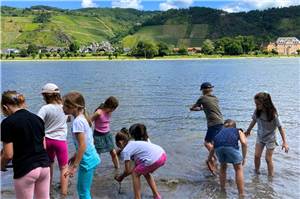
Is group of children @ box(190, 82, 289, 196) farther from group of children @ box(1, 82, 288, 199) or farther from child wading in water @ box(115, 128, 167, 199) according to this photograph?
child wading in water @ box(115, 128, 167, 199)

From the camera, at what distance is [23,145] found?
20.2 feet

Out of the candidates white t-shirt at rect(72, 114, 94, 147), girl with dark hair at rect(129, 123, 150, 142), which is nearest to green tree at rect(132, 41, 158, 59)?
girl with dark hair at rect(129, 123, 150, 142)

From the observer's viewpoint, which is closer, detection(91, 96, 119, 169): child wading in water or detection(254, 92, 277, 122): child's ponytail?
detection(254, 92, 277, 122): child's ponytail

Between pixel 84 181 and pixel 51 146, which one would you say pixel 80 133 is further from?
pixel 51 146

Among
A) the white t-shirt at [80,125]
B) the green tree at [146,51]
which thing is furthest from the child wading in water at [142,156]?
the green tree at [146,51]

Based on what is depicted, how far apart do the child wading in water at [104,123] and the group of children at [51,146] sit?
5.09 feet

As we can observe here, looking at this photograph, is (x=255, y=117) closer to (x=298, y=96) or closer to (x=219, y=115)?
(x=219, y=115)

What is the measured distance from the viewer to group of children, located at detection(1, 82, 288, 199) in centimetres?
621

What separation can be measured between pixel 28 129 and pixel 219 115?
688 cm

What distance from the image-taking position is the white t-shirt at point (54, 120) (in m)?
8.66

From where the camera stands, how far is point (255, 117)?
10914 mm

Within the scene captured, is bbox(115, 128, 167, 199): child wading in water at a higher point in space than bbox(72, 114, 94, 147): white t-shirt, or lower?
lower

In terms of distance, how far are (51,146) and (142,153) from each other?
1.98 metres

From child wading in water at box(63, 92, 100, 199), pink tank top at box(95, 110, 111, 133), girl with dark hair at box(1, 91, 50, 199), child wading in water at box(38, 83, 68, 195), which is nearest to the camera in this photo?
girl with dark hair at box(1, 91, 50, 199)
